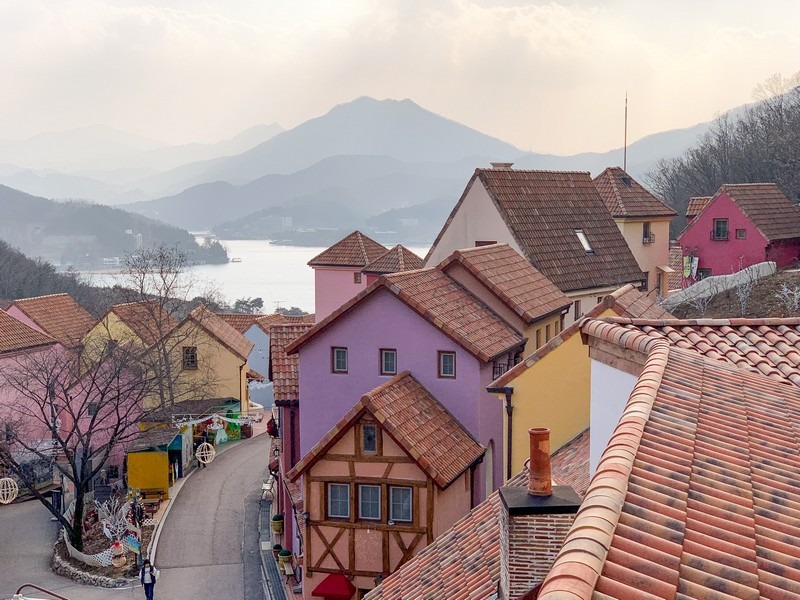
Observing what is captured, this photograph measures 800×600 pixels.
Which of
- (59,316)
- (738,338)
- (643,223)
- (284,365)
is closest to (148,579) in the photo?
(284,365)

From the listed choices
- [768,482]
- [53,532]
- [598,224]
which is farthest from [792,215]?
[768,482]

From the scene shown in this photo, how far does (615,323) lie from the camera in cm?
1214

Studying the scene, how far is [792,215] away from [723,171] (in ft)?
109

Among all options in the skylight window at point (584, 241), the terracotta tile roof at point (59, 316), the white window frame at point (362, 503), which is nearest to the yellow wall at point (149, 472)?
the terracotta tile roof at point (59, 316)

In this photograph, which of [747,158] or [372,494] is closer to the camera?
[372,494]

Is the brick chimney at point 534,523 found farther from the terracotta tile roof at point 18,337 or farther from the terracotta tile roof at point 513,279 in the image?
the terracotta tile roof at point 18,337

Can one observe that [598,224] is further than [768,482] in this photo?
Yes

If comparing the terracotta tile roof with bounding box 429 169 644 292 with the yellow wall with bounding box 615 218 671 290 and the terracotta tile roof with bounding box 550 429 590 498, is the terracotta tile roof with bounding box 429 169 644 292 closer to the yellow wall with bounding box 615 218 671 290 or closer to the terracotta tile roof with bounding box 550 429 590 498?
the yellow wall with bounding box 615 218 671 290

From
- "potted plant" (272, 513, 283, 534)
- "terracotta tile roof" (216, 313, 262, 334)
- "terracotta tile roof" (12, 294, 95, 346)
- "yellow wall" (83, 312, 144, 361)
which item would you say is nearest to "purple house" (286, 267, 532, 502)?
"potted plant" (272, 513, 283, 534)

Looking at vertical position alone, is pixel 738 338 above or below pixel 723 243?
below

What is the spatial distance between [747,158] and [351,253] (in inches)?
1562

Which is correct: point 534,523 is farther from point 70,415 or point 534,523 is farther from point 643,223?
point 70,415

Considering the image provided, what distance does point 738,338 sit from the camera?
1160 cm

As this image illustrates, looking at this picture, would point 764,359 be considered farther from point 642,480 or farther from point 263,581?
point 263,581
